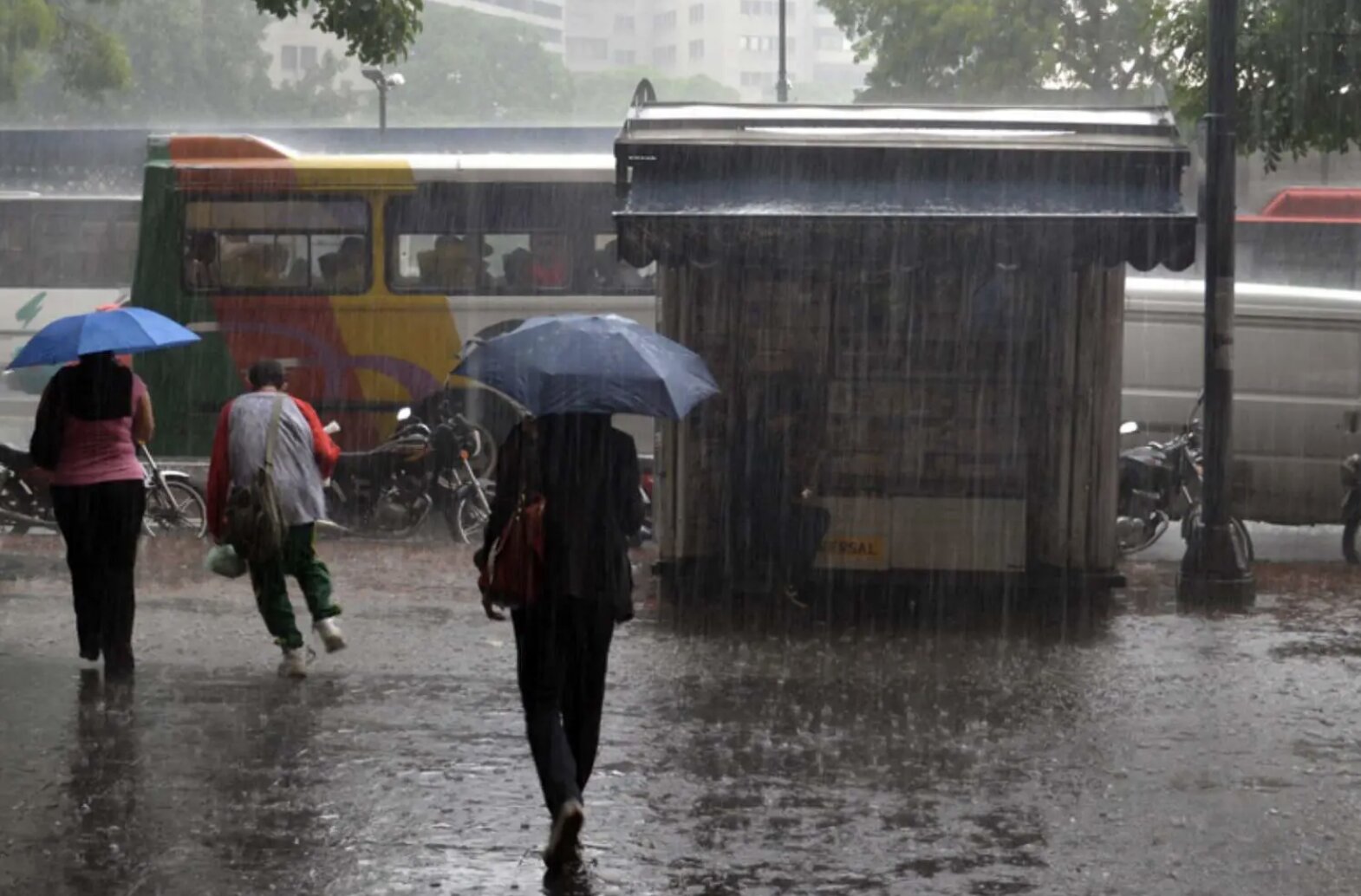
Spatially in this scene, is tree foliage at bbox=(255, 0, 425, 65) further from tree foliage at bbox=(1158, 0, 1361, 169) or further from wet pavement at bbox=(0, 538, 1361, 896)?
tree foliage at bbox=(1158, 0, 1361, 169)

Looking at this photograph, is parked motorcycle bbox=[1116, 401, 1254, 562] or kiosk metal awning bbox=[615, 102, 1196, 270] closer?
kiosk metal awning bbox=[615, 102, 1196, 270]

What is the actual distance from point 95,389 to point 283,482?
1.00 m

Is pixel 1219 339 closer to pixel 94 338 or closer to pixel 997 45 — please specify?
pixel 94 338

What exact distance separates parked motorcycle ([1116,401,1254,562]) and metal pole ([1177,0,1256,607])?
1991mm

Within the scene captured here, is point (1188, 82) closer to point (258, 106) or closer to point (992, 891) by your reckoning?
point (992, 891)

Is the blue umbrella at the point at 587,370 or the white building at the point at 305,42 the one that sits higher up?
the white building at the point at 305,42

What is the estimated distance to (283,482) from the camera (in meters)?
9.87

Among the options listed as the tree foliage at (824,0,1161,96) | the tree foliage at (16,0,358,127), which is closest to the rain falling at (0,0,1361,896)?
the tree foliage at (824,0,1161,96)

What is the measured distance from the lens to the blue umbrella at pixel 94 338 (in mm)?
9742

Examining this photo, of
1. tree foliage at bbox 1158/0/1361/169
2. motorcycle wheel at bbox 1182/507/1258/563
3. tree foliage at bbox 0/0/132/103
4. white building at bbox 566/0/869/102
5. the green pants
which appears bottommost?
motorcycle wheel at bbox 1182/507/1258/563

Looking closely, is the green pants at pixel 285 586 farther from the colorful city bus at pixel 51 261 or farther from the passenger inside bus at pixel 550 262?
the colorful city bus at pixel 51 261

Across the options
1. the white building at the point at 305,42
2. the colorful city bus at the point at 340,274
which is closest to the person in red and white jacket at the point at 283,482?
the colorful city bus at the point at 340,274

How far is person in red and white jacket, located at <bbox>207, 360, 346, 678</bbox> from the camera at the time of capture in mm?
9836

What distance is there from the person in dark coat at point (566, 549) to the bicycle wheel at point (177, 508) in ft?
30.9
